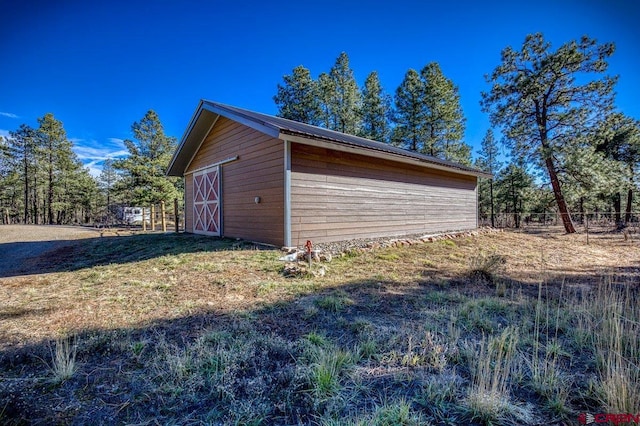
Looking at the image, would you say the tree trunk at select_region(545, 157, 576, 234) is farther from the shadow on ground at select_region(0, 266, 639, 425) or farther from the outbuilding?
the shadow on ground at select_region(0, 266, 639, 425)

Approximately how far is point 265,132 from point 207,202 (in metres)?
4.73

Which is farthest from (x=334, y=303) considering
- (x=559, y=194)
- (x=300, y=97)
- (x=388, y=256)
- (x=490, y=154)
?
(x=490, y=154)

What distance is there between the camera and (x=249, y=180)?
784cm

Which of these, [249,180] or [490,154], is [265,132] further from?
[490,154]

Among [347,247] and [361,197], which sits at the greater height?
[361,197]

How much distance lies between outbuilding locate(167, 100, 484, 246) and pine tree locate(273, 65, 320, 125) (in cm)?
1107

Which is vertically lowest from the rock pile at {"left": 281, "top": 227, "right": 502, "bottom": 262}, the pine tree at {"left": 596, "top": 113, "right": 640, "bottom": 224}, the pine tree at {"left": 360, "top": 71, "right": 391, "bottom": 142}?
the rock pile at {"left": 281, "top": 227, "right": 502, "bottom": 262}

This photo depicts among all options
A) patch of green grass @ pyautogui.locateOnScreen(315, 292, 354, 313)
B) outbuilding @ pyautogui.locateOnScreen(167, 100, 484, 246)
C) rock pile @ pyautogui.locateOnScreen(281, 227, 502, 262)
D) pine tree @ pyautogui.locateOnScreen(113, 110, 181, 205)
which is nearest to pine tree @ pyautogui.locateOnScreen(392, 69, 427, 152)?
outbuilding @ pyautogui.locateOnScreen(167, 100, 484, 246)

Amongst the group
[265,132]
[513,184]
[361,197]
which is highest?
[513,184]

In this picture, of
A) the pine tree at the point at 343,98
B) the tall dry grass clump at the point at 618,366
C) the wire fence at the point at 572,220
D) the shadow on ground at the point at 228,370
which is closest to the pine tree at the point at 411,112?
the pine tree at the point at 343,98

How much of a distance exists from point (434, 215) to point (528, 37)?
1037 centimetres

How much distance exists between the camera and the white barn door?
370 inches

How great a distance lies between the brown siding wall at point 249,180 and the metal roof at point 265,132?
0.44 meters

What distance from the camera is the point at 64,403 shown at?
5.42ft
